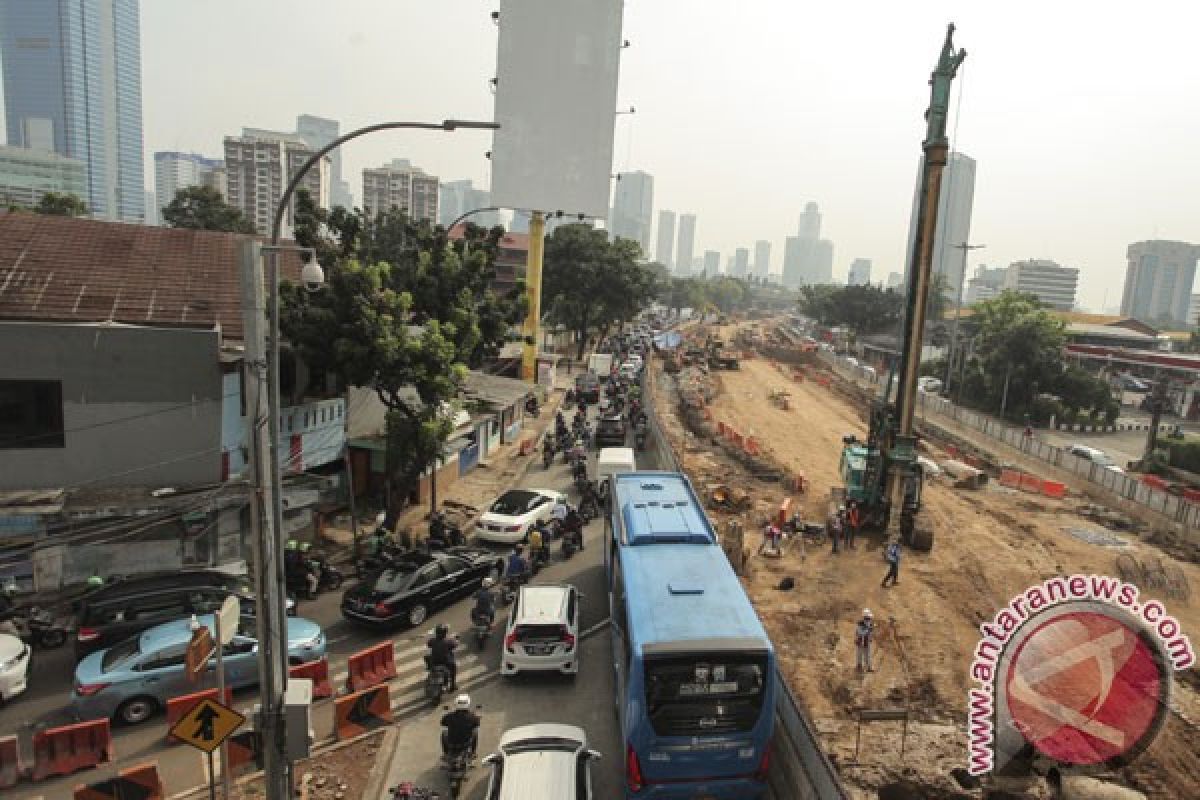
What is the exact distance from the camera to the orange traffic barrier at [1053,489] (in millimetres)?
33750

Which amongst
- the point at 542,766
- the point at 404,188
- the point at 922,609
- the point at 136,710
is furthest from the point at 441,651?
the point at 404,188

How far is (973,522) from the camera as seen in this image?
92.0 feet

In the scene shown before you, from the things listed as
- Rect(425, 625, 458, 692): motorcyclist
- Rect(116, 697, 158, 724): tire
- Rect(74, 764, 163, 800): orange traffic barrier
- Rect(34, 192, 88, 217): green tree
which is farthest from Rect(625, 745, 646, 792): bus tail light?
Rect(34, 192, 88, 217): green tree

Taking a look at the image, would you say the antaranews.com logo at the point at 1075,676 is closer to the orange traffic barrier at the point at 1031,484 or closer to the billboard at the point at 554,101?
the orange traffic barrier at the point at 1031,484

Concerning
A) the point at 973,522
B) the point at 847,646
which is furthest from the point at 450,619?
the point at 973,522

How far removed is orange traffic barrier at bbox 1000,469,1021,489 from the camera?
3538cm

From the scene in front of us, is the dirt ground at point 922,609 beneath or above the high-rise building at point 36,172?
beneath

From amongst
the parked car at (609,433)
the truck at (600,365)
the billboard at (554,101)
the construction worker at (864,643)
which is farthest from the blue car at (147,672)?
the truck at (600,365)

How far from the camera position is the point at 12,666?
12.4 m

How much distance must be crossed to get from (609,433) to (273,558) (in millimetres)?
26140

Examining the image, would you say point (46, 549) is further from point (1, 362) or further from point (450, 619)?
point (450, 619)

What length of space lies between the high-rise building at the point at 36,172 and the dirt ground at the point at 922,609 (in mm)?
166881

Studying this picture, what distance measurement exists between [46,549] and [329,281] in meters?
8.32

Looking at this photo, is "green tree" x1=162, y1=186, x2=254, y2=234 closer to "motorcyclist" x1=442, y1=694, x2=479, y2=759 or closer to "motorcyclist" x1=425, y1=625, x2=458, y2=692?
"motorcyclist" x1=425, y1=625, x2=458, y2=692
